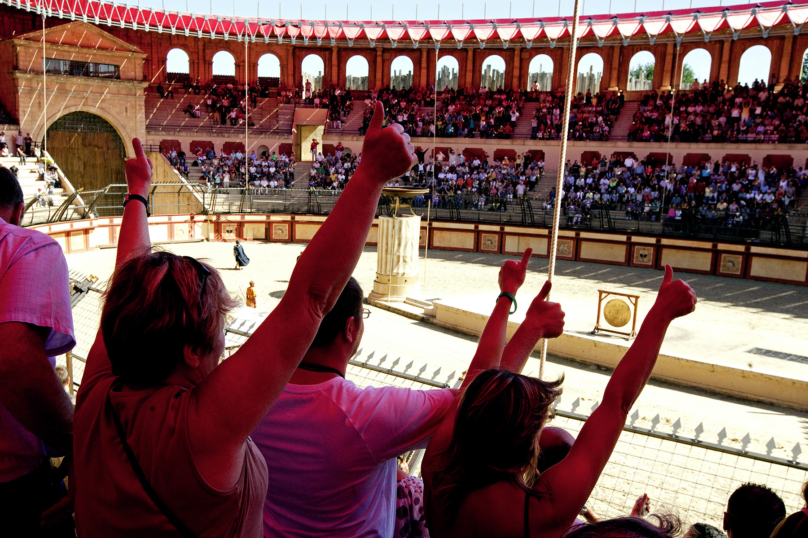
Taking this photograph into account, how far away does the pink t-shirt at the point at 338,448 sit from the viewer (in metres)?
1.83

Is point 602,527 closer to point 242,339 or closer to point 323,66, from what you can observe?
point 242,339

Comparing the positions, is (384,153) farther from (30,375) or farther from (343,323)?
(30,375)

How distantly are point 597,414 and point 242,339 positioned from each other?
3.67 metres

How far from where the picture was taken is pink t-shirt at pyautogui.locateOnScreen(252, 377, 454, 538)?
72.1 inches

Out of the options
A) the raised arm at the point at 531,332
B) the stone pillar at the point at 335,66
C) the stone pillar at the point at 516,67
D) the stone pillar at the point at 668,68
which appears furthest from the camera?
the stone pillar at the point at 335,66

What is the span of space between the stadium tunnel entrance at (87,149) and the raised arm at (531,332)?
34.7 meters

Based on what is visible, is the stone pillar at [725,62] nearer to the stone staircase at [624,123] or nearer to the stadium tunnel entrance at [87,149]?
the stone staircase at [624,123]

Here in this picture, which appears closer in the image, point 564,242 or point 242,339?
point 242,339

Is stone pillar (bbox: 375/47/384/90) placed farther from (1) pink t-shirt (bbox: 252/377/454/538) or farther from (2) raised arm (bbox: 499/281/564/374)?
(1) pink t-shirt (bbox: 252/377/454/538)

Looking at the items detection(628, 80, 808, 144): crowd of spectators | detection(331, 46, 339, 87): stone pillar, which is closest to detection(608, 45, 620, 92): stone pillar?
detection(628, 80, 808, 144): crowd of spectators

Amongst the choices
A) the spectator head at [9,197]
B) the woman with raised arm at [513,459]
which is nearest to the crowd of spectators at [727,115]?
the woman with raised arm at [513,459]

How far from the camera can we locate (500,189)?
97.0 ft

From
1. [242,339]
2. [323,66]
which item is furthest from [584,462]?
[323,66]

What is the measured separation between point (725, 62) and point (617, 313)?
2575cm
